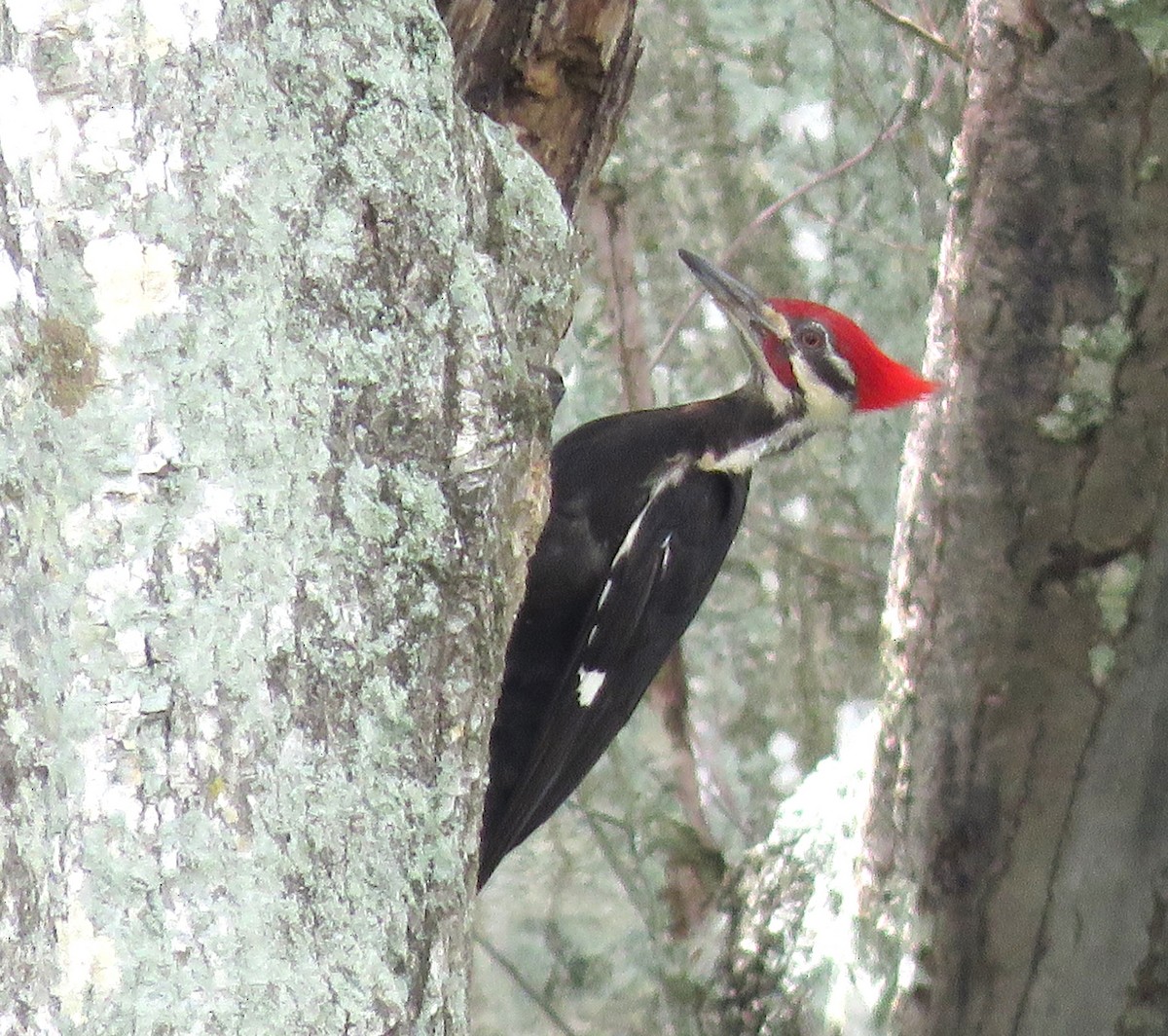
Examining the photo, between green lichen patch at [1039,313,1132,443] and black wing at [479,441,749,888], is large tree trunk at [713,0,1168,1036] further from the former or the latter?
black wing at [479,441,749,888]

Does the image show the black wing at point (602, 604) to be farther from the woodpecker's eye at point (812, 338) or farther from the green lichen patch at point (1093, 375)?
the green lichen patch at point (1093, 375)

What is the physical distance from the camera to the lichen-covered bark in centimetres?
105

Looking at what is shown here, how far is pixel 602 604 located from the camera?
256 centimetres

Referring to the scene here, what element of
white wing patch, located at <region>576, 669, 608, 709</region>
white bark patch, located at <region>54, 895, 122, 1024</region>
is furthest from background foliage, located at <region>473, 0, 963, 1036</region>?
white bark patch, located at <region>54, 895, 122, 1024</region>

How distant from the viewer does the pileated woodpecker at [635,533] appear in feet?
8.24

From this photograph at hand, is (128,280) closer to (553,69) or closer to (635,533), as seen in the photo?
(553,69)

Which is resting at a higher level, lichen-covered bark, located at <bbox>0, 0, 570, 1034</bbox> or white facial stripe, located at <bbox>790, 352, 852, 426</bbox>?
white facial stripe, located at <bbox>790, 352, 852, 426</bbox>

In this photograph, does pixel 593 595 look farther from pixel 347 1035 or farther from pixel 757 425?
pixel 347 1035

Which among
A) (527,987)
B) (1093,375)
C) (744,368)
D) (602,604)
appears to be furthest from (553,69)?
(744,368)

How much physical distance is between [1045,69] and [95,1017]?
140 cm

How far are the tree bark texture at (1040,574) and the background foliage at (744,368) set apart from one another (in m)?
0.93

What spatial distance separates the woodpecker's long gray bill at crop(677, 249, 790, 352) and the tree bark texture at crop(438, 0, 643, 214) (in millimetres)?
716

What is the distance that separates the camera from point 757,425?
273 centimetres

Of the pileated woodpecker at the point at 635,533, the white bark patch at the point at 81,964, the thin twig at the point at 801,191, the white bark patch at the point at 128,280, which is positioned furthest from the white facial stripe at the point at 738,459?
the white bark patch at the point at 81,964
